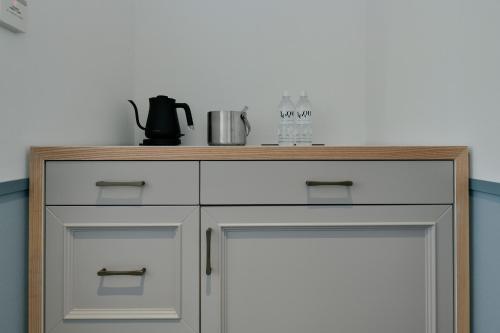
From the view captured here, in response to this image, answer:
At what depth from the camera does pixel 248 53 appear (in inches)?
68.0

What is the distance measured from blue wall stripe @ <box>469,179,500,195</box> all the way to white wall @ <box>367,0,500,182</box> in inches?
0.6

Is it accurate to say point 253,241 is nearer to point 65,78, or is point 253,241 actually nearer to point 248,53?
point 65,78

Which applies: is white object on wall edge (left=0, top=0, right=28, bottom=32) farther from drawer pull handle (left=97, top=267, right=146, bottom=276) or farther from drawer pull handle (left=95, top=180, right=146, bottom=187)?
drawer pull handle (left=97, top=267, right=146, bottom=276)

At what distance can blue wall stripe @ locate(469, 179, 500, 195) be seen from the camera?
3.19 ft

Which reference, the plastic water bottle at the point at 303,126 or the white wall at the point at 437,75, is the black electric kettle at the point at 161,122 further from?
the white wall at the point at 437,75

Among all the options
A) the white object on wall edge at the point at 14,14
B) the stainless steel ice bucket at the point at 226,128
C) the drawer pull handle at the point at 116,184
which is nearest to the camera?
the white object on wall edge at the point at 14,14

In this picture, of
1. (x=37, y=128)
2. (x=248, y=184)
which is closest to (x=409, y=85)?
(x=248, y=184)

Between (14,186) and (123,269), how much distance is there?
36cm

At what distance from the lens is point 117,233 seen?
1122mm

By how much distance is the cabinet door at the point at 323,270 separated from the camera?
1122mm

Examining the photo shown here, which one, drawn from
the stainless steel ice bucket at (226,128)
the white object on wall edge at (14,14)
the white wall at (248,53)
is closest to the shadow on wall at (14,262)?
the white object on wall edge at (14,14)

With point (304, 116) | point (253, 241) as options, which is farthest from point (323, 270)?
point (304, 116)

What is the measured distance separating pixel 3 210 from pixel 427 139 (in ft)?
4.05

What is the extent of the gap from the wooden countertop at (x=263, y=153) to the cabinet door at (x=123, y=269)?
0.49 ft
